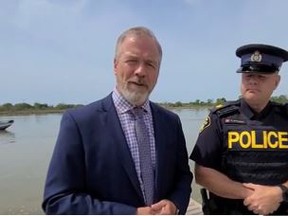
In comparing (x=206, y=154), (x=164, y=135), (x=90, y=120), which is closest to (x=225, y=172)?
(x=206, y=154)

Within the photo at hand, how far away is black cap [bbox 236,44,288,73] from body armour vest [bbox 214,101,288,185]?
0.31 meters

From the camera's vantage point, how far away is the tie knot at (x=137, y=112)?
1927 mm

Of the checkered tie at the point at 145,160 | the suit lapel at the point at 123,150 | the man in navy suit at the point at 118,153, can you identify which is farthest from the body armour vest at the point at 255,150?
the suit lapel at the point at 123,150

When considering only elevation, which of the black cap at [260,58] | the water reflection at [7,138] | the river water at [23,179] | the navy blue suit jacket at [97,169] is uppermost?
the black cap at [260,58]

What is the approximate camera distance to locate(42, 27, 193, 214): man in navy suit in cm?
172

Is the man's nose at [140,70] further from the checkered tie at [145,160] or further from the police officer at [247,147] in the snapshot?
the police officer at [247,147]

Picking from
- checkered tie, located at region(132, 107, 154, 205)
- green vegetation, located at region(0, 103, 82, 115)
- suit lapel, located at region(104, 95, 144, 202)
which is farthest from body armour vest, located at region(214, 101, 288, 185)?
green vegetation, located at region(0, 103, 82, 115)

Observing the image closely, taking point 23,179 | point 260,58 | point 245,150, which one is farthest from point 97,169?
point 23,179

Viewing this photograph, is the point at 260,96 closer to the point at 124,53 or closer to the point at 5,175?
the point at 124,53

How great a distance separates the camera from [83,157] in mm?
1779

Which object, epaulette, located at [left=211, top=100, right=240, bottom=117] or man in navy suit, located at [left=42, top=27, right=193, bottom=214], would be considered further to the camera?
epaulette, located at [left=211, top=100, right=240, bottom=117]

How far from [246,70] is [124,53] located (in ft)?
2.85

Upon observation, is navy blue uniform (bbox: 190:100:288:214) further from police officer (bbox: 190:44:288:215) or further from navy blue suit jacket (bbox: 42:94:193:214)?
navy blue suit jacket (bbox: 42:94:193:214)

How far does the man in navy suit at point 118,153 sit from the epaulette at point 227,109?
0.55m
